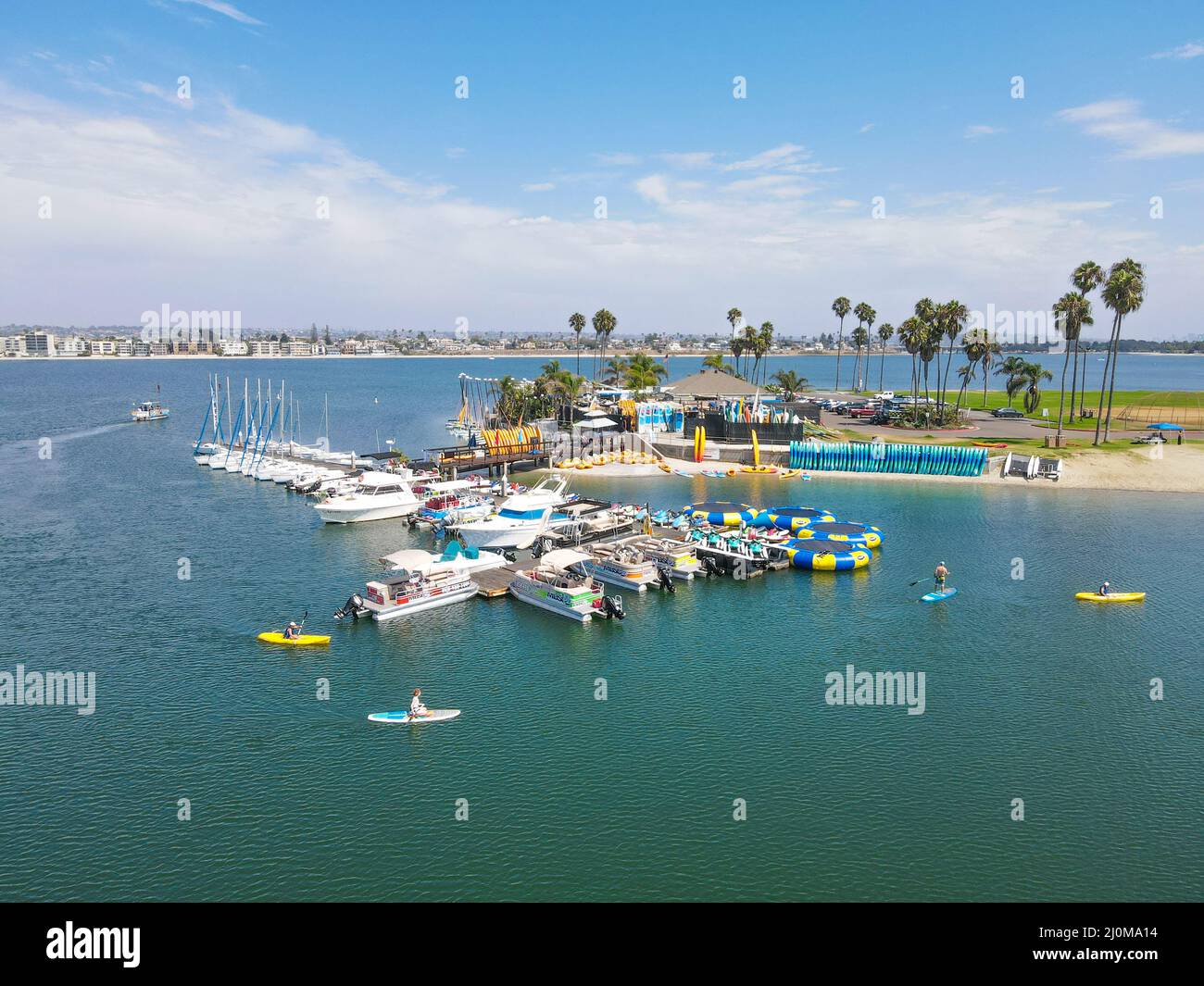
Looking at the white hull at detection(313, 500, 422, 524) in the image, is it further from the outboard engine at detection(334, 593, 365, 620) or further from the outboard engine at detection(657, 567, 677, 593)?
the outboard engine at detection(657, 567, 677, 593)

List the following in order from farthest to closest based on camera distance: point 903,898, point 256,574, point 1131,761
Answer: point 256,574 → point 1131,761 → point 903,898

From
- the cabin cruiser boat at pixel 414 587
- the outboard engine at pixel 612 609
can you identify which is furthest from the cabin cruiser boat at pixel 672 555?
the cabin cruiser boat at pixel 414 587

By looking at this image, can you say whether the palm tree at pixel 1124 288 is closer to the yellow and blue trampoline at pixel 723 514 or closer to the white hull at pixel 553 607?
the yellow and blue trampoline at pixel 723 514

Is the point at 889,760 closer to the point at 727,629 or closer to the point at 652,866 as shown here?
the point at 652,866

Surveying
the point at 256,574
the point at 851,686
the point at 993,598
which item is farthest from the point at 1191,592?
the point at 256,574

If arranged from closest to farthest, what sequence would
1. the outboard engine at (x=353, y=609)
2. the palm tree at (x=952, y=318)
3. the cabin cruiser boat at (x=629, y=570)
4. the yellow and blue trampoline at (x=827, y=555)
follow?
1. the outboard engine at (x=353, y=609)
2. the cabin cruiser boat at (x=629, y=570)
3. the yellow and blue trampoline at (x=827, y=555)
4. the palm tree at (x=952, y=318)

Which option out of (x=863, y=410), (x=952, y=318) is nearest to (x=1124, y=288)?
(x=952, y=318)

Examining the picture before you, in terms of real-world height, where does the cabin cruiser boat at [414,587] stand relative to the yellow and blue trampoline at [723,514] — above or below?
below
